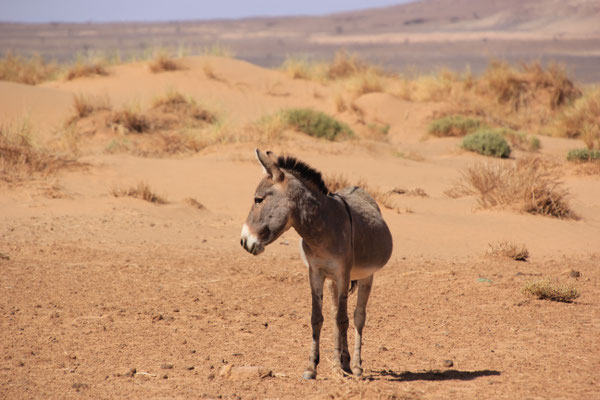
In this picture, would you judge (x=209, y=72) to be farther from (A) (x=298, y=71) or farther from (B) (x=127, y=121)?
(B) (x=127, y=121)

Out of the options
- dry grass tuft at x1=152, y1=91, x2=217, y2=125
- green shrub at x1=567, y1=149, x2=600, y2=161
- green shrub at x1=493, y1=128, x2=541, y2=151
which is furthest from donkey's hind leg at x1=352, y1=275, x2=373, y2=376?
dry grass tuft at x1=152, y1=91, x2=217, y2=125

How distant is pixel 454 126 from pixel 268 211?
1854 cm

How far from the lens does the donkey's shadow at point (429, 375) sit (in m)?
5.52

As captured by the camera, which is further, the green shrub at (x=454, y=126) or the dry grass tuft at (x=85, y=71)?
the dry grass tuft at (x=85, y=71)

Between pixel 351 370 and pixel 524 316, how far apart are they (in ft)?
8.66

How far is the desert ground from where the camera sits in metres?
5.54

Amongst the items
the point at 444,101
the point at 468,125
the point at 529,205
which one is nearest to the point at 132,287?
the point at 529,205

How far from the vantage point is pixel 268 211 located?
4.80 metres

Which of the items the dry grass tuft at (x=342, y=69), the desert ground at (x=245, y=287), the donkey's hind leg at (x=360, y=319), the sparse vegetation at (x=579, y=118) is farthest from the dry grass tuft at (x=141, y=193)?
the dry grass tuft at (x=342, y=69)

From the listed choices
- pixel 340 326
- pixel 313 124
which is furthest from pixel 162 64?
pixel 340 326

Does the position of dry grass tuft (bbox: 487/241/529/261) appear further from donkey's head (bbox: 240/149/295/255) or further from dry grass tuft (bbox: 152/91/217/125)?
dry grass tuft (bbox: 152/91/217/125)

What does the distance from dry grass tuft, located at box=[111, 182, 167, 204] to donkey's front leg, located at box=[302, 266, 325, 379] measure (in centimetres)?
748

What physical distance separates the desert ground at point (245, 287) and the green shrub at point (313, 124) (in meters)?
1.42

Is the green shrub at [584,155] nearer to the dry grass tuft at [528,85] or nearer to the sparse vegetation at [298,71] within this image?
the dry grass tuft at [528,85]
